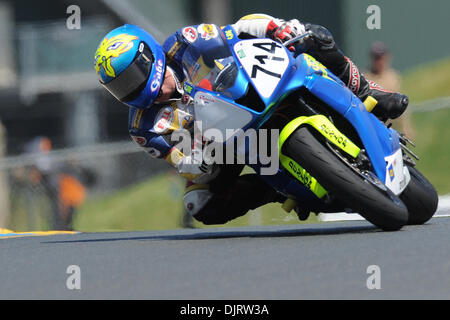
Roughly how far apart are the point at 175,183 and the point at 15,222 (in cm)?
191

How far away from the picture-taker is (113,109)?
69.4ft

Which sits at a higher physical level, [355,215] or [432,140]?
[432,140]

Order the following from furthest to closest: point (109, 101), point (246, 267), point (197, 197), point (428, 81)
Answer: point (109, 101), point (428, 81), point (197, 197), point (246, 267)

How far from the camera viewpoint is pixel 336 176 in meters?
5.72

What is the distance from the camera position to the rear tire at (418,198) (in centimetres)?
680

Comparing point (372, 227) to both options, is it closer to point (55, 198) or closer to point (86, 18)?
point (55, 198)

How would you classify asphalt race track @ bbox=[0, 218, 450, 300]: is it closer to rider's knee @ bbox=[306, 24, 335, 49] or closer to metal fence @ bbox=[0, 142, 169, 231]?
rider's knee @ bbox=[306, 24, 335, 49]

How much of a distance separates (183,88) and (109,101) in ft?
48.4

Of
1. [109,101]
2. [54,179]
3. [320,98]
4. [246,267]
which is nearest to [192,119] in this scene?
[320,98]

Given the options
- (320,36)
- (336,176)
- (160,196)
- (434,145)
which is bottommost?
(336,176)

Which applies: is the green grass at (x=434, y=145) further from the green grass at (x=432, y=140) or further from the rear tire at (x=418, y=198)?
the rear tire at (x=418, y=198)

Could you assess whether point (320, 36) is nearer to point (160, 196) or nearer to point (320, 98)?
point (320, 98)
